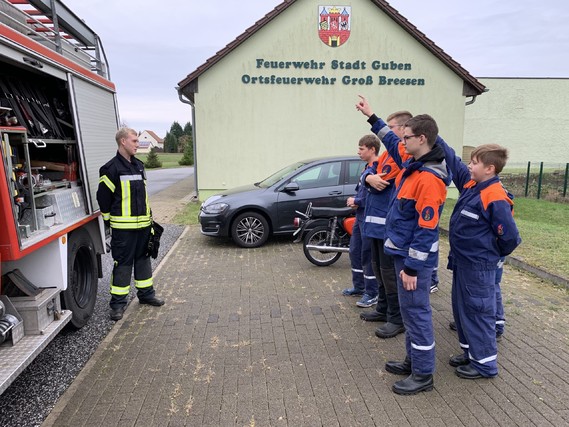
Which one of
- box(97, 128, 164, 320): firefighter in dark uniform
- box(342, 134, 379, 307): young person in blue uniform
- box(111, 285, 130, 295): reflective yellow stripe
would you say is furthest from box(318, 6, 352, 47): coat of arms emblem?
box(111, 285, 130, 295): reflective yellow stripe

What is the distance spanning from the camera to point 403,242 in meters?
3.18

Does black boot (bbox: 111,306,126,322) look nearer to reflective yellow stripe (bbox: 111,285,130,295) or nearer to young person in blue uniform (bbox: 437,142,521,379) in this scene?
reflective yellow stripe (bbox: 111,285,130,295)

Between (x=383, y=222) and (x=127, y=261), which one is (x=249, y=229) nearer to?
(x=127, y=261)

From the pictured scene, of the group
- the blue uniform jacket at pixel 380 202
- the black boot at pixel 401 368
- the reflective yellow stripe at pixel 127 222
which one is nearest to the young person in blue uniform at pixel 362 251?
the blue uniform jacket at pixel 380 202

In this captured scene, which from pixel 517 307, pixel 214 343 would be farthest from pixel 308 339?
pixel 517 307

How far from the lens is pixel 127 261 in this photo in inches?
183

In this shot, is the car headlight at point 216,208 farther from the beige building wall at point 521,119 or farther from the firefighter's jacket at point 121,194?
the beige building wall at point 521,119

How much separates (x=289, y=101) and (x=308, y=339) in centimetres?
1086

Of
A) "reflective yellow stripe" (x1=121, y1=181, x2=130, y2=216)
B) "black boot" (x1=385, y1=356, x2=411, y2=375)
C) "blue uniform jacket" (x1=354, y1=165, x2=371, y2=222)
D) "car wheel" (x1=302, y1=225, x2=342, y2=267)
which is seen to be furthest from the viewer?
"car wheel" (x1=302, y1=225, x2=342, y2=267)

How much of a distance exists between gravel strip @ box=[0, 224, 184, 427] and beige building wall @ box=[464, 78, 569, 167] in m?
38.0

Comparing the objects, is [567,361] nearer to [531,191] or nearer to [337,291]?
[337,291]

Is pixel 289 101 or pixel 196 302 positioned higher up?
pixel 289 101

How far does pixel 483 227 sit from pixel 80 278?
3.92 metres

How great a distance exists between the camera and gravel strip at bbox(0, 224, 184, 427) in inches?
119
